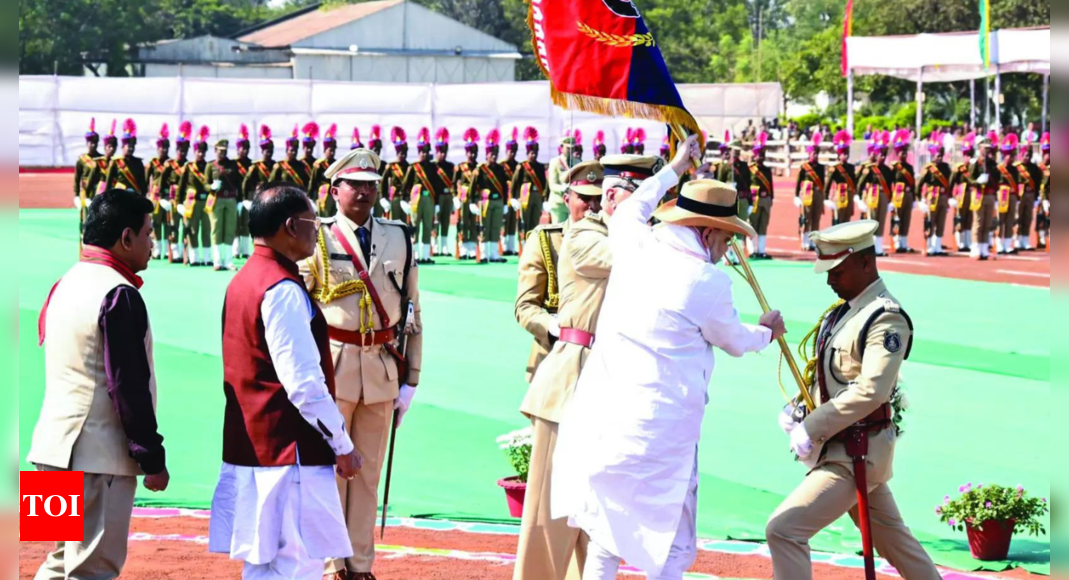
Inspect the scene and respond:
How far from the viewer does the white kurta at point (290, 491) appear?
5137 millimetres

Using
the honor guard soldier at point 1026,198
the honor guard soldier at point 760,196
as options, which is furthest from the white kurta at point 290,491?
the honor guard soldier at point 1026,198

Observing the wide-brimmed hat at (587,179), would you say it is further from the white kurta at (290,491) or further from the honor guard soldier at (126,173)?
the honor guard soldier at (126,173)

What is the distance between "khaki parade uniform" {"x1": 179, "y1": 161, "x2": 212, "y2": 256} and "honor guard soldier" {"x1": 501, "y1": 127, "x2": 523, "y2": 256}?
15.4ft

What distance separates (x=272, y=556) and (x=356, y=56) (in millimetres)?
56196

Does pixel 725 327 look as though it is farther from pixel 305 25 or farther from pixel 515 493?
pixel 305 25

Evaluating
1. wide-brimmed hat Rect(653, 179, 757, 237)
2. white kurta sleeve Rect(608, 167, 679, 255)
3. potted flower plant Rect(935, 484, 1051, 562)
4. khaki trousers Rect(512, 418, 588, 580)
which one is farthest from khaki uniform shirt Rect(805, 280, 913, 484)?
potted flower plant Rect(935, 484, 1051, 562)

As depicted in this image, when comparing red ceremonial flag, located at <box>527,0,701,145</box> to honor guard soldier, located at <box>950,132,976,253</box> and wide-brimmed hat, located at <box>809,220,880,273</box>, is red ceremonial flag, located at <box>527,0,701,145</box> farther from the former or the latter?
honor guard soldier, located at <box>950,132,976,253</box>

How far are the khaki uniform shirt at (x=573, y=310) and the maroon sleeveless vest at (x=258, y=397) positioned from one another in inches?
46.6

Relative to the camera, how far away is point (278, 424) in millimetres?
5223

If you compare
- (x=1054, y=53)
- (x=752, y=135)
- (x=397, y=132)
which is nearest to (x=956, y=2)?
(x=752, y=135)

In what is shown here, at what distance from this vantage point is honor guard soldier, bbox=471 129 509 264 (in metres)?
23.1

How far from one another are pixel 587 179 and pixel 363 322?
46.6 inches

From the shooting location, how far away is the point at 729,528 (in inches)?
318

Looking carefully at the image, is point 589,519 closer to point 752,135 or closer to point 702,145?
point 702,145
